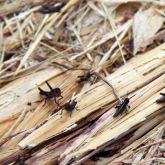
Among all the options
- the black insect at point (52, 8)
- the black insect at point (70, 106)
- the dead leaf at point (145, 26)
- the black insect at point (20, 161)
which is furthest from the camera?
the black insect at point (52, 8)

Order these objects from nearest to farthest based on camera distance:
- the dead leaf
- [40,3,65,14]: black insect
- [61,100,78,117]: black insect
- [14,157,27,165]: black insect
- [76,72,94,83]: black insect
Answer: [14,157,27,165]: black insect, [61,100,78,117]: black insect, [76,72,94,83]: black insect, the dead leaf, [40,3,65,14]: black insect

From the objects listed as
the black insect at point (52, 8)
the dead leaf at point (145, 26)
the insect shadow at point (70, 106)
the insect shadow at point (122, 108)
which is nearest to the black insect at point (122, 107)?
the insect shadow at point (122, 108)

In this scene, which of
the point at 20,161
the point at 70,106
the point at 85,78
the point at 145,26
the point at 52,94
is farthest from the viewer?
the point at 145,26

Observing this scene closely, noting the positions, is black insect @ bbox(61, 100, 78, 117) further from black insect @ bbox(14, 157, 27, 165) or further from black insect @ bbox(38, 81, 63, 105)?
black insect @ bbox(14, 157, 27, 165)

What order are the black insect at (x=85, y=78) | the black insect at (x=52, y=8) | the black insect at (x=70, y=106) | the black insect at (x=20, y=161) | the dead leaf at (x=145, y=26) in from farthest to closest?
1. the black insect at (x=52, y=8)
2. the dead leaf at (x=145, y=26)
3. the black insect at (x=85, y=78)
4. the black insect at (x=70, y=106)
5. the black insect at (x=20, y=161)

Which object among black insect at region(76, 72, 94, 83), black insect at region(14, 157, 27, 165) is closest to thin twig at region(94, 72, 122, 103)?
black insect at region(76, 72, 94, 83)

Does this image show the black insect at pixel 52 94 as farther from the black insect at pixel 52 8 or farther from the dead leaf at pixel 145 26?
the black insect at pixel 52 8

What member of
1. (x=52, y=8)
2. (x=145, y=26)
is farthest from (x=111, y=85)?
(x=52, y=8)

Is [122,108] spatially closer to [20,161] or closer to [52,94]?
[52,94]

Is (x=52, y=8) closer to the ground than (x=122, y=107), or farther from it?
farther from it

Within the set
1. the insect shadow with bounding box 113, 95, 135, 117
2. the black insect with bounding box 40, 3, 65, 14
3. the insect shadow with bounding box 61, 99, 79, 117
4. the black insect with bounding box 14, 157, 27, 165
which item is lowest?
the black insect with bounding box 14, 157, 27, 165

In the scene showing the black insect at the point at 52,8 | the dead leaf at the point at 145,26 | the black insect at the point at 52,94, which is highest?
the black insect at the point at 52,8

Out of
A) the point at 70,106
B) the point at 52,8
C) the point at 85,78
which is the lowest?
the point at 70,106
